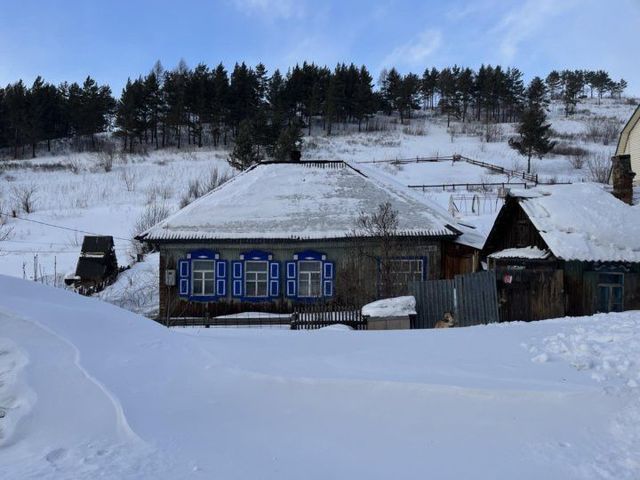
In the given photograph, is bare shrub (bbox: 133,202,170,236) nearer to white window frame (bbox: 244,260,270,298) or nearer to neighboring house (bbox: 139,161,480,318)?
neighboring house (bbox: 139,161,480,318)

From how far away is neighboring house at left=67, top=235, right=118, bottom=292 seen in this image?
23547 mm

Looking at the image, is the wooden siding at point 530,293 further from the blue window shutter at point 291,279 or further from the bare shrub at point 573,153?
the bare shrub at point 573,153

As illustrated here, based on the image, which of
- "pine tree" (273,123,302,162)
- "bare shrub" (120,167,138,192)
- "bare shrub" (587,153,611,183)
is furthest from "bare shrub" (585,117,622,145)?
"bare shrub" (120,167,138,192)

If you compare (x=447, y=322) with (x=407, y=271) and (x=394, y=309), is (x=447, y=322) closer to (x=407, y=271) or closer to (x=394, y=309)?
(x=394, y=309)

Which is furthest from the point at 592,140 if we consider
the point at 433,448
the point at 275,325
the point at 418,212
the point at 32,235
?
the point at 433,448

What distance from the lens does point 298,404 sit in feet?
15.9

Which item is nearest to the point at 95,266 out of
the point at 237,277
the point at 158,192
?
the point at 237,277

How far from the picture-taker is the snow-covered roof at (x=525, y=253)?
46.7ft

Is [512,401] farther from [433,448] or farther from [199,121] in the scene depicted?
[199,121]

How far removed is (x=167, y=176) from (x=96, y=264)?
2386 cm

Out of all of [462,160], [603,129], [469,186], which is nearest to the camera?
[469,186]

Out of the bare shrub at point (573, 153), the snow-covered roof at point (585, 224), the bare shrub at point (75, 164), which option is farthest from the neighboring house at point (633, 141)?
the bare shrub at point (75, 164)

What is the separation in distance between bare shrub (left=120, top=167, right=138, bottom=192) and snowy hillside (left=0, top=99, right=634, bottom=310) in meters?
0.13

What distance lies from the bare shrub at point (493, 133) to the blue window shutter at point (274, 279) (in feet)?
157
